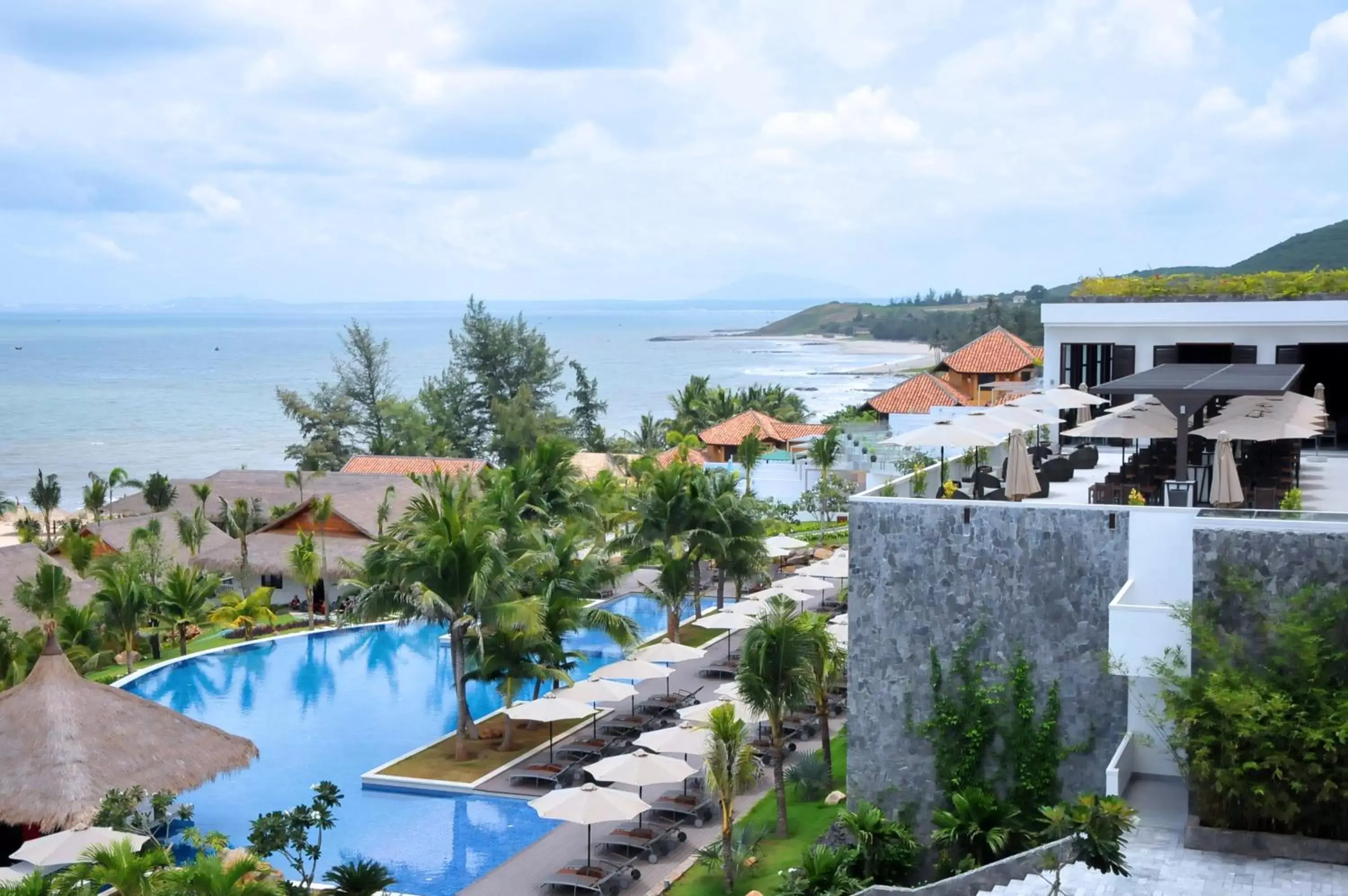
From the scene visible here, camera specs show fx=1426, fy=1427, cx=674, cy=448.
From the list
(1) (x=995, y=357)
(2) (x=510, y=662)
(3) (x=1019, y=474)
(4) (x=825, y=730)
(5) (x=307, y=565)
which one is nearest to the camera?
(3) (x=1019, y=474)

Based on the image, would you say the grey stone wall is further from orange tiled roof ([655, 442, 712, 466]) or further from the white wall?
orange tiled roof ([655, 442, 712, 466])

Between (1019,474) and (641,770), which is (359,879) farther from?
(1019,474)

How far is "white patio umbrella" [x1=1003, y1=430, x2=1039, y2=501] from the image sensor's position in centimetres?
1532

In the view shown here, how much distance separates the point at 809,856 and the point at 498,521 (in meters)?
12.1

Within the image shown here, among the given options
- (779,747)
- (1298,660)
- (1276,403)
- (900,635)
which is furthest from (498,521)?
(1298,660)

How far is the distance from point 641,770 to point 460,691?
5.12 meters

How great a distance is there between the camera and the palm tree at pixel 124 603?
1107 inches

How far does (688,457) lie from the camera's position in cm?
4422

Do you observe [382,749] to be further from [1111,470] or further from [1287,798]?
[1287,798]

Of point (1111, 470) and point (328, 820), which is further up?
point (1111, 470)

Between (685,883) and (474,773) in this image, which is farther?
(474,773)

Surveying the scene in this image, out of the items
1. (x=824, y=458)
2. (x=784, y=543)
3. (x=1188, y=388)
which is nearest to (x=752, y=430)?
Result: (x=824, y=458)

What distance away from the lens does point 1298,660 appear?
13.0m

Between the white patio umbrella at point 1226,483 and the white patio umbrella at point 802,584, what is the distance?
1367 centimetres
